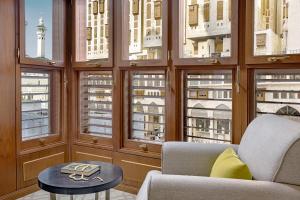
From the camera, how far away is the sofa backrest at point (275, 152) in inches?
57.6

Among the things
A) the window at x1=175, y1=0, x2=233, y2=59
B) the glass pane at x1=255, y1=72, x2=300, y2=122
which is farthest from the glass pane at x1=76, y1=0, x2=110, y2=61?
the glass pane at x1=255, y1=72, x2=300, y2=122

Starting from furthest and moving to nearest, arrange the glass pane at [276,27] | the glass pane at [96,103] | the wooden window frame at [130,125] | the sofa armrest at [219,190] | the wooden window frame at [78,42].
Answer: the glass pane at [96,103] < the wooden window frame at [78,42] < the wooden window frame at [130,125] < the glass pane at [276,27] < the sofa armrest at [219,190]

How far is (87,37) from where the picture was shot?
3.32m

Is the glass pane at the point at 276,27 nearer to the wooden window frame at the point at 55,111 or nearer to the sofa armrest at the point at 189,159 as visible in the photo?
the sofa armrest at the point at 189,159

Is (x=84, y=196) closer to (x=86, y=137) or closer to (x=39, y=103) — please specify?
(x=86, y=137)

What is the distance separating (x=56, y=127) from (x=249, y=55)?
2147 millimetres

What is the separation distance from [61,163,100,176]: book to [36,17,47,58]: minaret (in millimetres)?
1408

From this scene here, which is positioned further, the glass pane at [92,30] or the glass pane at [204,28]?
the glass pane at [92,30]

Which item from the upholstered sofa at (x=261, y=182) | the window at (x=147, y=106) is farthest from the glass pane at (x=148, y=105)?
the upholstered sofa at (x=261, y=182)

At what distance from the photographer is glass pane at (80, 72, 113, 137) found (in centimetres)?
316

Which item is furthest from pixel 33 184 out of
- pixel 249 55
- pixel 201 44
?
pixel 249 55

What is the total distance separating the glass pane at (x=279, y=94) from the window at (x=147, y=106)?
2.84 feet

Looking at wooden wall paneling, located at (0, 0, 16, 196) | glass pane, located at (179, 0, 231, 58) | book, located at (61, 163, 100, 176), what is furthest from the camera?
wooden wall paneling, located at (0, 0, 16, 196)

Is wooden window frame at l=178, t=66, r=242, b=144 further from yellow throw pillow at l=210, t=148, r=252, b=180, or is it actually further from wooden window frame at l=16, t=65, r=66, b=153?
wooden window frame at l=16, t=65, r=66, b=153
